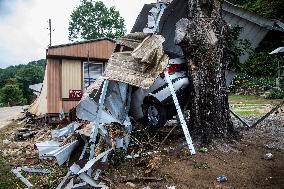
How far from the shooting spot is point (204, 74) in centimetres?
704

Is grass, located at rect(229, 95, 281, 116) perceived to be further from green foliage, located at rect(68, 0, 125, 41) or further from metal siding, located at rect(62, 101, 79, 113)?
green foliage, located at rect(68, 0, 125, 41)

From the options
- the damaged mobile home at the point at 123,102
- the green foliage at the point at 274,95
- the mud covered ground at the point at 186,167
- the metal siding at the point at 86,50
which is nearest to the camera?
the mud covered ground at the point at 186,167

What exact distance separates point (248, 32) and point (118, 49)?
35.9ft

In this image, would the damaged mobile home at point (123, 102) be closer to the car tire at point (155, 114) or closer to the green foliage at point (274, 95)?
the car tire at point (155, 114)

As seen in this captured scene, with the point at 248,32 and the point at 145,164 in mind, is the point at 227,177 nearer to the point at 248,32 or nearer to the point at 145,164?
the point at 145,164

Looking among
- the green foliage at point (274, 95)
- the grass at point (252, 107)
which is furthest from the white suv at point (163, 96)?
the green foliage at point (274, 95)

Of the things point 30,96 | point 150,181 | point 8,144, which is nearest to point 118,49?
Result: point 8,144

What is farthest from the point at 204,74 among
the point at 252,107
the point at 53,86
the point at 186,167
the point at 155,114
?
the point at 252,107

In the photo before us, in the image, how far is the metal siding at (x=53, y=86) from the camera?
1426 cm

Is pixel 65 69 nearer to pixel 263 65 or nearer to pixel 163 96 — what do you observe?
pixel 163 96

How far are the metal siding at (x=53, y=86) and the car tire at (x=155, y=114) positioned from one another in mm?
7265

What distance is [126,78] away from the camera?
7.17 metres

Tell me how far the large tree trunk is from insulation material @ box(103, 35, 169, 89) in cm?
53

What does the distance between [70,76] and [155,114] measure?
7.75m
